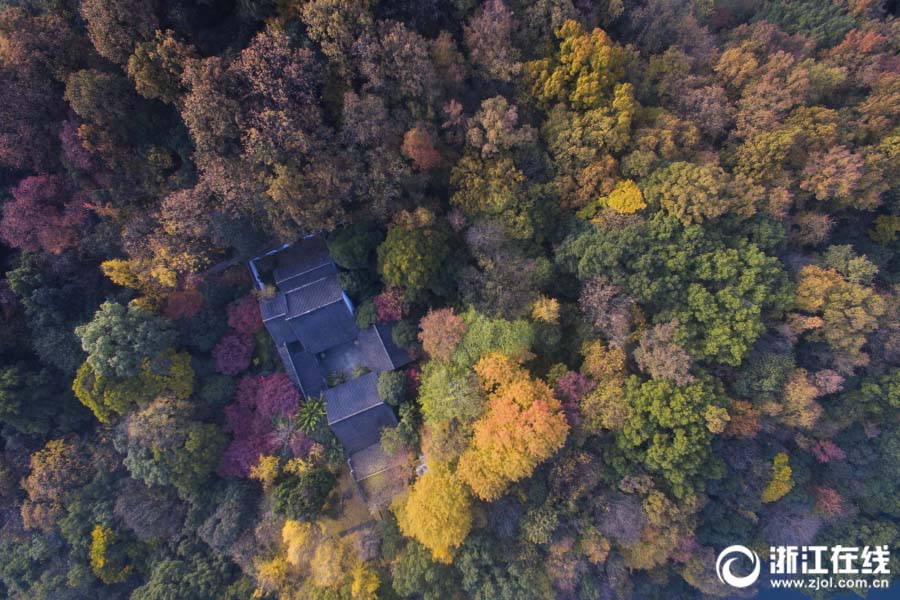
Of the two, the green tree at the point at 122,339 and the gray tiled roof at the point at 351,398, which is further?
the gray tiled roof at the point at 351,398

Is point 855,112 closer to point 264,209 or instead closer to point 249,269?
point 264,209

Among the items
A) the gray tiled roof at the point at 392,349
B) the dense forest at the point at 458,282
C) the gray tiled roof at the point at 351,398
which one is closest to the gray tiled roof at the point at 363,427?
the gray tiled roof at the point at 351,398

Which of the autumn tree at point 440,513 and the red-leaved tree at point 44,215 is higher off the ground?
the red-leaved tree at point 44,215

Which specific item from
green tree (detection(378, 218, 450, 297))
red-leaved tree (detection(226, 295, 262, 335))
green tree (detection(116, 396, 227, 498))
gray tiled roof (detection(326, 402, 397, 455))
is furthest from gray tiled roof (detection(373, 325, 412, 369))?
green tree (detection(116, 396, 227, 498))

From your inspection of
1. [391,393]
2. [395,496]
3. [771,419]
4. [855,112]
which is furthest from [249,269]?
[855,112]

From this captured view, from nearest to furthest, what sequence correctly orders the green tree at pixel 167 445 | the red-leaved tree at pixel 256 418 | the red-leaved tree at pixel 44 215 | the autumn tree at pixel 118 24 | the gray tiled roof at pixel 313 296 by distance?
the autumn tree at pixel 118 24
the red-leaved tree at pixel 44 215
the green tree at pixel 167 445
the gray tiled roof at pixel 313 296
the red-leaved tree at pixel 256 418

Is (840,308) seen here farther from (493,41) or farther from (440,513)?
(440,513)

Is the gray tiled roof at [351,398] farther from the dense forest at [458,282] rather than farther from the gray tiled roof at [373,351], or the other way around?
the dense forest at [458,282]

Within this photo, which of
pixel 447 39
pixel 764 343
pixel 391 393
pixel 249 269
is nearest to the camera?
pixel 447 39
